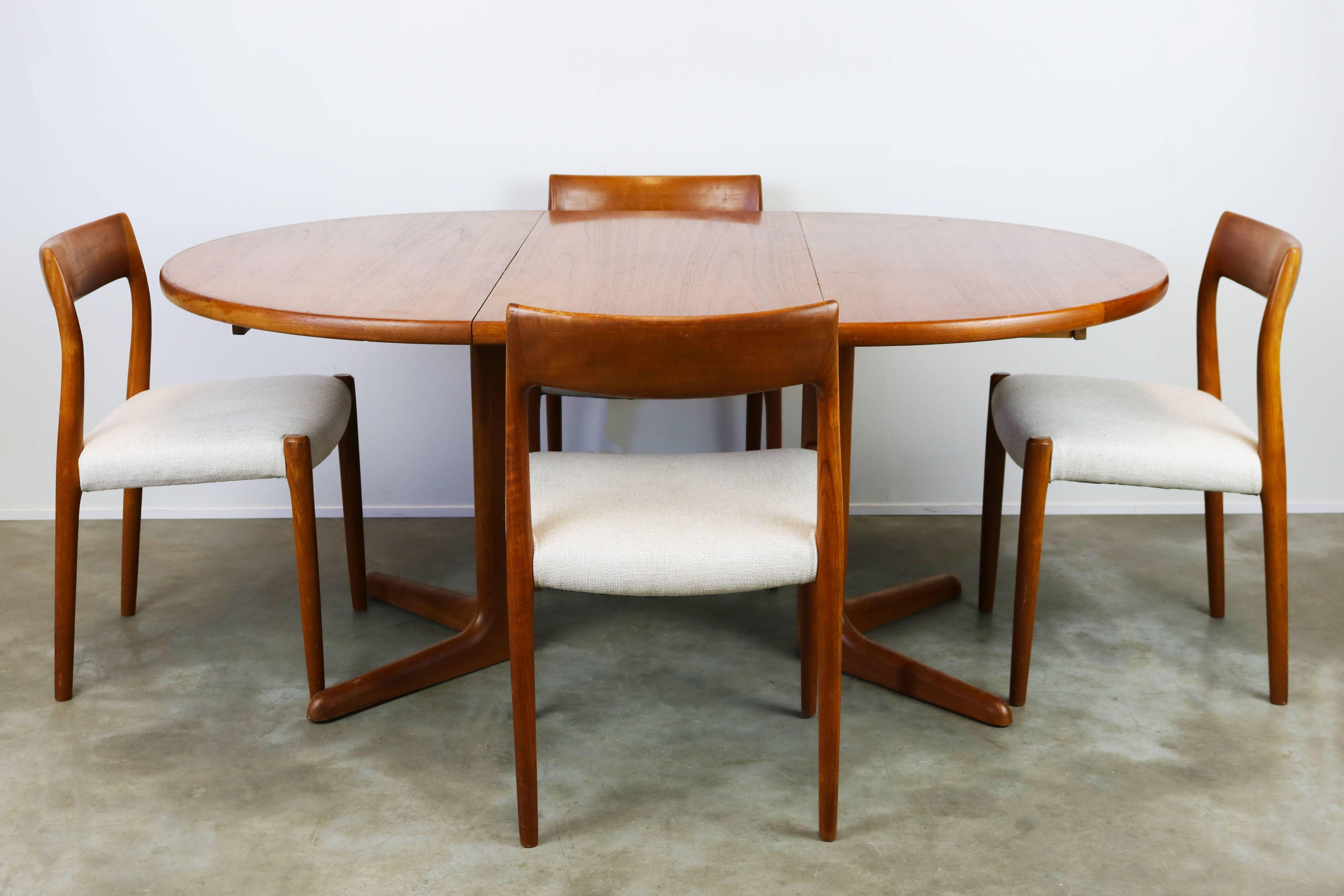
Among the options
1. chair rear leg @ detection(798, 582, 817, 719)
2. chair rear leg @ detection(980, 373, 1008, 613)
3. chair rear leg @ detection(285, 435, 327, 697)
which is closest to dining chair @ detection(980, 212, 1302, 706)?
chair rear leg @ detection(980, 373, 1008, 613)

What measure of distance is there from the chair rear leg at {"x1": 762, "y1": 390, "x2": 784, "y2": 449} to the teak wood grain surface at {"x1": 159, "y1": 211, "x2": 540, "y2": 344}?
2.34 feet

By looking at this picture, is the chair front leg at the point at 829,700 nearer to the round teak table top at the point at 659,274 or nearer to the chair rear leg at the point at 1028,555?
the round teak table top at the point at 659,274

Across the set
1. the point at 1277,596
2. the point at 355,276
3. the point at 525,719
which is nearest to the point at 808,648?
the point at 525,719

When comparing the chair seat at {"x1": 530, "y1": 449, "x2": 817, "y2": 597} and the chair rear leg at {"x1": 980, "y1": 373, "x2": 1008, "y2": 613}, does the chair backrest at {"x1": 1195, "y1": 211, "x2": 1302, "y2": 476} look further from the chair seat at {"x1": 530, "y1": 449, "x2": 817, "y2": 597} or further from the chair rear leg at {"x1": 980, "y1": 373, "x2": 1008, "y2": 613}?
the chair seat at {"x1": 530, "y1": 449, "x2": 817, "y2": 597}

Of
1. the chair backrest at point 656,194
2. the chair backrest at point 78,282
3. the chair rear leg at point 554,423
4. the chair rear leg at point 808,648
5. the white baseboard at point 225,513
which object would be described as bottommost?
the white baseboard at point 225,513

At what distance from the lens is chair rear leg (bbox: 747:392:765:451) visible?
9.52 feet

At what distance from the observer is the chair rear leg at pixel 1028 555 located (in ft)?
6.98

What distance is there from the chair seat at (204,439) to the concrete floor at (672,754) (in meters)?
0.46

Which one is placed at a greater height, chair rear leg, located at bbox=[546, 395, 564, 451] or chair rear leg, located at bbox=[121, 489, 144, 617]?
chair rear leg, located at bbox=[546, 395, 564, 451]

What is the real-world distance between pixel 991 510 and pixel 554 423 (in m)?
1.10

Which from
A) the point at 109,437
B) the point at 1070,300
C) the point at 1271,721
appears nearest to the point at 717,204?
the point at 1070,300

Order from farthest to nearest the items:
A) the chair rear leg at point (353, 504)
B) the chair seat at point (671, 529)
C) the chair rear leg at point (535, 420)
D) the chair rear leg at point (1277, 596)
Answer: the chair rear leg at point (535, 420), the chair rear leg at point (353, 504), the chair rear leg at point (1277, 596), the chair seat at point (671, 529)

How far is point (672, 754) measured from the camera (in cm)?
206

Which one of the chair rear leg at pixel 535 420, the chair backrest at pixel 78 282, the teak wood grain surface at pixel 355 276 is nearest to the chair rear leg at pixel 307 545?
the teak wood grain surface at pixel 355 276
